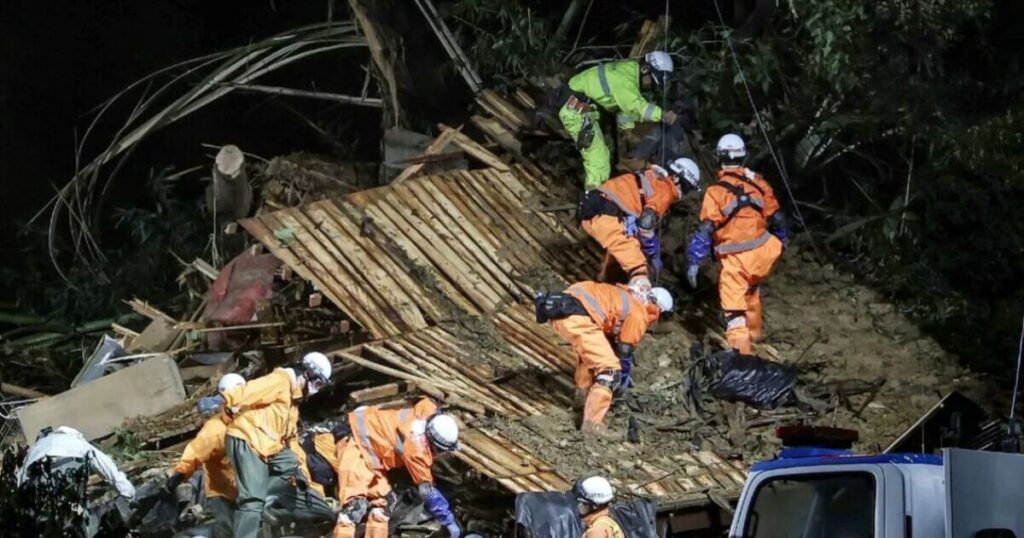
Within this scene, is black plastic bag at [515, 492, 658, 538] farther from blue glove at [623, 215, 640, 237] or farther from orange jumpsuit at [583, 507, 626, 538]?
blue glove at [623, 215, 640, 237]

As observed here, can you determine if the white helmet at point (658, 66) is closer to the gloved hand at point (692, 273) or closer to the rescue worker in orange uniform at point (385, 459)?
the gloved hand at point (692, 273)

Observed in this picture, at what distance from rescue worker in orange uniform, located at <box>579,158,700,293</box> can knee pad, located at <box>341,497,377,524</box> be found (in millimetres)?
3195

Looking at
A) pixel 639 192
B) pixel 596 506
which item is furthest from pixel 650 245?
pixel 596 506

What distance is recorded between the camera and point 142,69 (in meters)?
19.4

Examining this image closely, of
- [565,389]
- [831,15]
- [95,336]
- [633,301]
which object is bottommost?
[95,336]

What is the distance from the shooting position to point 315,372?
11.0 metres

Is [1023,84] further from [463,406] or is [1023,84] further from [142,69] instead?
[142,69]

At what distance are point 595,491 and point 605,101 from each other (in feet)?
16.8

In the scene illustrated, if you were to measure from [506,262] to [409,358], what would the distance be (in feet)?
5.65

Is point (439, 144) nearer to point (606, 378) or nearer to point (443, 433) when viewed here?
point (606, 378)

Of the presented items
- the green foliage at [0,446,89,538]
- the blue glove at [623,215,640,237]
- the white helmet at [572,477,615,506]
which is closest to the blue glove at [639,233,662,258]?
the blue glove at [623,215,640,237]

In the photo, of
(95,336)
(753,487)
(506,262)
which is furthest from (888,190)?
(753,487)

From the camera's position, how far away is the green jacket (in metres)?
13.8

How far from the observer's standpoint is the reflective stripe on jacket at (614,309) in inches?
449
